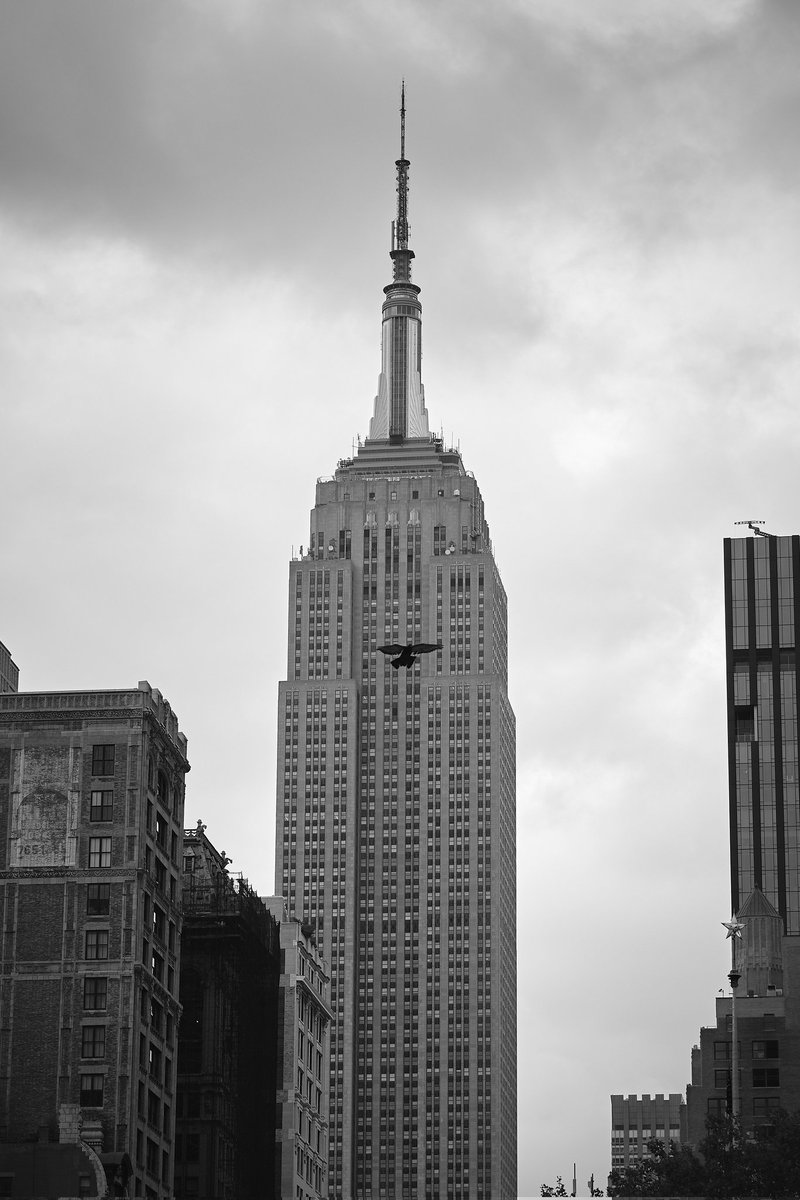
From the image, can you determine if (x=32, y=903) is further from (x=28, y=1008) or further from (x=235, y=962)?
(x=235, y=962)

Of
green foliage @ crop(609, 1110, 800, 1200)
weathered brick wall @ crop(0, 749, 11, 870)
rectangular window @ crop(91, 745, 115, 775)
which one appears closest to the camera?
green foliage @ crop(609, 1110, 800, 1200)

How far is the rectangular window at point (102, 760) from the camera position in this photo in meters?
167

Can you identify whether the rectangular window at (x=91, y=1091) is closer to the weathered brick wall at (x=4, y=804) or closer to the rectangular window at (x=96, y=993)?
the rectangular window at (x=96, y=993)

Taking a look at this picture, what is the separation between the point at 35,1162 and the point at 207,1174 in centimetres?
3582

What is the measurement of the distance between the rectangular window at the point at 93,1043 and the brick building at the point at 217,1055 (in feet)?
96.0

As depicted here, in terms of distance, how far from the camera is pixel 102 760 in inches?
6590

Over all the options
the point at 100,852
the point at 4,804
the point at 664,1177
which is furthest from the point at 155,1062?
the point at 664,1177

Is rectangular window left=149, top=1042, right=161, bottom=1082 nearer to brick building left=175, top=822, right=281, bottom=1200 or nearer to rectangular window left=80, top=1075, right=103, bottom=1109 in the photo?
rectangular window left=80, top=1075, right=103, bottom=1109

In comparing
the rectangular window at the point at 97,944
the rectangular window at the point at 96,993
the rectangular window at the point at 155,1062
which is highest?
the rectangular window at the point at 97,944

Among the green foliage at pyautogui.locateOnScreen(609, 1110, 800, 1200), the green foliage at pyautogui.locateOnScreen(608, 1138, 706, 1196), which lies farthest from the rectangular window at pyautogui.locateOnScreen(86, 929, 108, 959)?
the green foliage at pyautogui.locateOnScreen(609, 1110, 800, 1200)

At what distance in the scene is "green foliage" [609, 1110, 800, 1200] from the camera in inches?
5492

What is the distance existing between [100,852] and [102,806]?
327cm

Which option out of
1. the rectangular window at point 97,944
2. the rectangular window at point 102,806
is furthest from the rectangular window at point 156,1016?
the rectangular window at point 102,806

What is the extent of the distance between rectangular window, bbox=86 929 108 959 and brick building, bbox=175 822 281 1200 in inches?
1212
